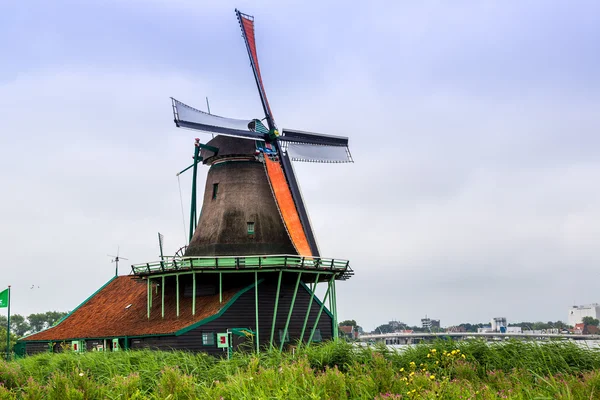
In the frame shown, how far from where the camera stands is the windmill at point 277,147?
3512cm

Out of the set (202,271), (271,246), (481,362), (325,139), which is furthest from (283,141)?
(481,362)

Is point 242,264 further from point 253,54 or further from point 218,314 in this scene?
point 253,54


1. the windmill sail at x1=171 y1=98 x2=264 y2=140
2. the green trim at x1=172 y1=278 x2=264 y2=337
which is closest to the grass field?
the green trim at x1=172 y1=278 x2=264 y2=337

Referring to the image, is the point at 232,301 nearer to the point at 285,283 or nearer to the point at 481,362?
the point at 285,283

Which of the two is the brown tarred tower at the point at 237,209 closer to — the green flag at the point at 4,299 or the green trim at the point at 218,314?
the green trim at the point at 218,314

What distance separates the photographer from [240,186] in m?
36.4

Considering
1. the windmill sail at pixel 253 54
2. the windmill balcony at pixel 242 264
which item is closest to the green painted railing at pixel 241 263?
the windmill balcony at pixel 242 264

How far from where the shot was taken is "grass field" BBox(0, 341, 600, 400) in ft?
43.0

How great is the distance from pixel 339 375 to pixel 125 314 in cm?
2586

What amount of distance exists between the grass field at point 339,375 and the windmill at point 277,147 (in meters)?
15.3

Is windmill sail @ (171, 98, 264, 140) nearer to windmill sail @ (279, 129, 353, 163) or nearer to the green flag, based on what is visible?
windmill sail @ (279, 129, 353, 163)

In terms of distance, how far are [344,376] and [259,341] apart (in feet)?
61.8

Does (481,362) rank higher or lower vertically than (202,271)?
lower

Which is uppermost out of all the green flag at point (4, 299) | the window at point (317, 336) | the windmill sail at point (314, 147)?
the windmill sail at point (314, 147)
